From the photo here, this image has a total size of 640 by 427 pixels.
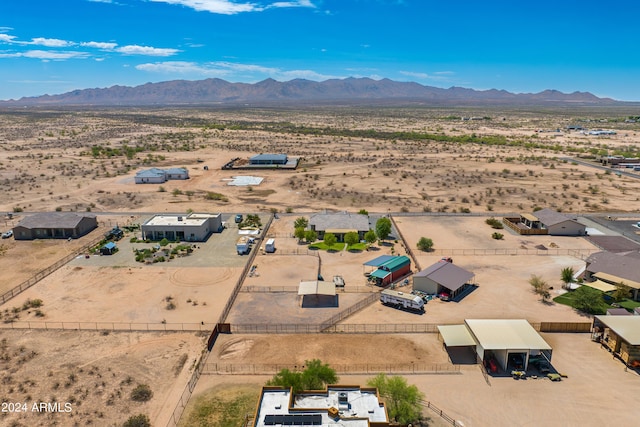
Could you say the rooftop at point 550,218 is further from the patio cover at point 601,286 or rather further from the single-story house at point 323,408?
the single-story house at point 323,408

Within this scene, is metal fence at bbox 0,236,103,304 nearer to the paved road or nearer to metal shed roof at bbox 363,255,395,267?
metal shed roof at bbox 363,255,395,267

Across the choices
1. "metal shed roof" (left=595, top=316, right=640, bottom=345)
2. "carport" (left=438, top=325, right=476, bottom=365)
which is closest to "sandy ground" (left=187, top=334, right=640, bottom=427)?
"carport" (left=438, top=325, right=476, bottom=365)

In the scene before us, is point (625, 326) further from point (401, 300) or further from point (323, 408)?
point (323, 408)

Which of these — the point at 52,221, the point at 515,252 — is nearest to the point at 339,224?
the point at 515,252

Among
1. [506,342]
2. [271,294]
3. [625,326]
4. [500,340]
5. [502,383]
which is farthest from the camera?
[271,294]

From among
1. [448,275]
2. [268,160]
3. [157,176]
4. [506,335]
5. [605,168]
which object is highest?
[268,160]

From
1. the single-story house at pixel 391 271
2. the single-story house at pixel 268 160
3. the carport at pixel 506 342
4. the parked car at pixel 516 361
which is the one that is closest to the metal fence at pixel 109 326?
the single-story house at pixel 391 271
